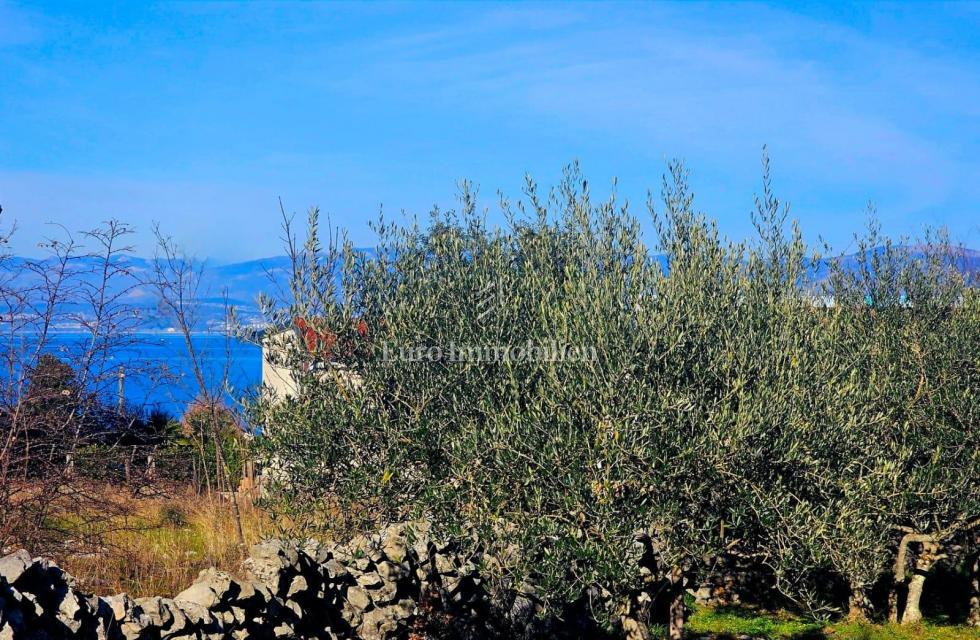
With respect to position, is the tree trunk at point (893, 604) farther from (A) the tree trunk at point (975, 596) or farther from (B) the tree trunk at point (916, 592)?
(A) the tree trunk at point (975, 596)

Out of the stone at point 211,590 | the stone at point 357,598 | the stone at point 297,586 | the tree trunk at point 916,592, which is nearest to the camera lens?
the stone at point 211,590

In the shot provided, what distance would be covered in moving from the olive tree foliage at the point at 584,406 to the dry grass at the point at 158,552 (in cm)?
316

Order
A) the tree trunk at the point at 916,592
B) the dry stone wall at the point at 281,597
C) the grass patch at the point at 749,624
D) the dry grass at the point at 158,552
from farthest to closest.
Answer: the tree trunk at the point at 916,592, the grass patch at the point at 749,624, the dry grass at the point at 158,552, the dry stone wall at the point at 281,597

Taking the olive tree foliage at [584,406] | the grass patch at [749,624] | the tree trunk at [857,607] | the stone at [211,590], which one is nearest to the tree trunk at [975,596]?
the tree trunk at [857,607]

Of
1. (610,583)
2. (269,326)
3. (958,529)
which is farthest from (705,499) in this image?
(958,529)

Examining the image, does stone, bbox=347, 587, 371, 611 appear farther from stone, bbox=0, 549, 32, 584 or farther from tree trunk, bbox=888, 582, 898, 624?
tree trunk, bbox=888, 582, 898, 624

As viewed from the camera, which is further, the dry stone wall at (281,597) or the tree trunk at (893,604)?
the tree trunk at (893,604)

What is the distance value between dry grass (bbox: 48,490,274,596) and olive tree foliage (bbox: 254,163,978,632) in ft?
10.4

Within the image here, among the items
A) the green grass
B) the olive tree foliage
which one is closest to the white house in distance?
the olive tree foliage

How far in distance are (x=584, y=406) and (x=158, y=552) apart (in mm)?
8567

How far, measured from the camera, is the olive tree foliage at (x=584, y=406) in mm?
9297

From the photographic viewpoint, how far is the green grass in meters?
16.4

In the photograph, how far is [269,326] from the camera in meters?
A: 11.1

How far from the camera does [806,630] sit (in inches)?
663
